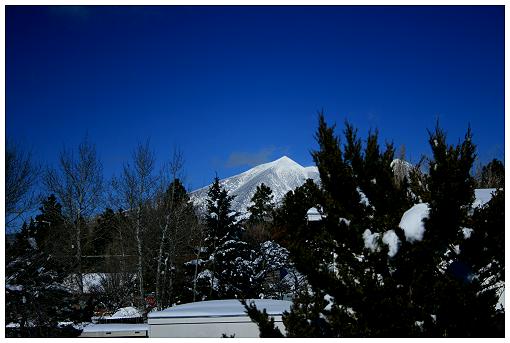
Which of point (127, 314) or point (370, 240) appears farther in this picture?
point (127, 314)

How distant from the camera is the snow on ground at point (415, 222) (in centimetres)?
538

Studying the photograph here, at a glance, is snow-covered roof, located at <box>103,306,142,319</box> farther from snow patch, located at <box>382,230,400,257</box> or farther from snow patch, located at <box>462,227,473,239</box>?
snow patch, located at <box>462,227,473,239</box>

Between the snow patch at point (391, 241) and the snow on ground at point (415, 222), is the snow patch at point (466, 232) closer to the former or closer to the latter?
the snow on ground at point (415, 222)

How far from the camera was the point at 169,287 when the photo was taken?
2006 cm

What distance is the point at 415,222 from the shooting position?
5.46 metres

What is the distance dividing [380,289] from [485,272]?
140 cm

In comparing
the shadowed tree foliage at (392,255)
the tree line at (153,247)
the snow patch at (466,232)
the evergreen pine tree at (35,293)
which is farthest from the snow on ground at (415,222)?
the tree line at (153,247)

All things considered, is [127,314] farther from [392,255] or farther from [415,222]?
[415,222]

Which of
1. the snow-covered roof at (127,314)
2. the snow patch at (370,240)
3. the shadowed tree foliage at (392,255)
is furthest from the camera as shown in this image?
the snow-covered roof at (127,314)

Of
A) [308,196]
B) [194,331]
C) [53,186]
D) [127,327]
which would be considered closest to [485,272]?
[308,196]

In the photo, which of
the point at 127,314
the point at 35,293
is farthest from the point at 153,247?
the point at 35,293

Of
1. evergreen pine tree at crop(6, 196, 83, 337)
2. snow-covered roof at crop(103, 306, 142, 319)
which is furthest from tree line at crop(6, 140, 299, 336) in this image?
evergreen pine tree at crop(6, 196, 83, 337)

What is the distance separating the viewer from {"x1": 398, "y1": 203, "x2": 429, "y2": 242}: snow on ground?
17.7 feet
